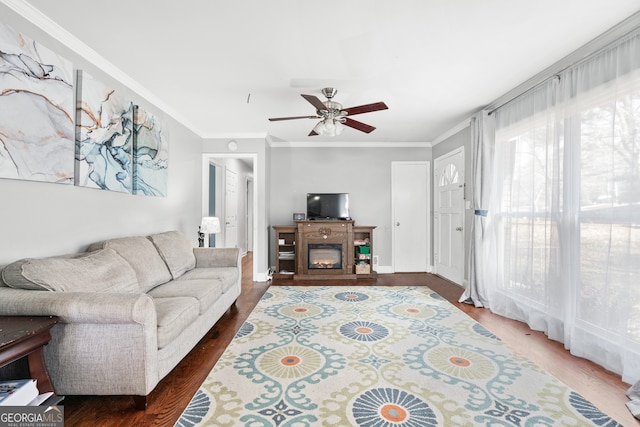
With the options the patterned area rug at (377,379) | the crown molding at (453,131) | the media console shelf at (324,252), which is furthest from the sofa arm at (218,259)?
the crown molding at (453,131)

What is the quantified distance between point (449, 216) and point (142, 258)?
14.8ft

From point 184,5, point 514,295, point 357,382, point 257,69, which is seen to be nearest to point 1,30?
point 184,5

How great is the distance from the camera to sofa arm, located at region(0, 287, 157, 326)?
1514 mm

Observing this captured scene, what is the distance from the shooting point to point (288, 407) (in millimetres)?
1690

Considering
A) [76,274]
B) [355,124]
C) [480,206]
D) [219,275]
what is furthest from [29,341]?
[480,206]

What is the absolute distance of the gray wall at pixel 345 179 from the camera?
556cm

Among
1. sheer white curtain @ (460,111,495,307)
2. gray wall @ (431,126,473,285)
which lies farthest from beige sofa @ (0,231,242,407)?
gray wall @ (431,126,473,285)

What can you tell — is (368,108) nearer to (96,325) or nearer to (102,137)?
(102,137)

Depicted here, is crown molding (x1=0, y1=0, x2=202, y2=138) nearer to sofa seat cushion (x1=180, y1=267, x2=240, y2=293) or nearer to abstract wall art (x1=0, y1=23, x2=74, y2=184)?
abstract wall art (x1=0, y1=23, x2=74, y2=184)

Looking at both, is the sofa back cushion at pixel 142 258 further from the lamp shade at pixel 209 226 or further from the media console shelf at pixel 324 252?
the media console shelf at pixel 324 252

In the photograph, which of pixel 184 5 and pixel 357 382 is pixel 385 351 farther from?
pixel 184 5

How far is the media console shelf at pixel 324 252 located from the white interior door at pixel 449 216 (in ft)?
4.24

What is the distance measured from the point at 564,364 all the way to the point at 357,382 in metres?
1.67

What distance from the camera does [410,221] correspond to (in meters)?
5.59
